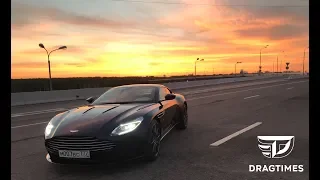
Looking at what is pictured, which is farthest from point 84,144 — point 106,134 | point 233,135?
point 233,135

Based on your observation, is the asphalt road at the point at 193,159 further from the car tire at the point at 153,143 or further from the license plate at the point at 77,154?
the license plate at the point at 77,154

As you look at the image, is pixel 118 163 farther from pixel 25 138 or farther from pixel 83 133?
pixel 25 138

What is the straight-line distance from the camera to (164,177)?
443 cm

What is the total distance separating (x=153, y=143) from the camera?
520 cm

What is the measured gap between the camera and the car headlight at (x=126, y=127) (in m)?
4.74

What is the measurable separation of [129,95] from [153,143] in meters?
1.74

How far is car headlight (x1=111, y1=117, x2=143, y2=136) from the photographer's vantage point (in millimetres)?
4742

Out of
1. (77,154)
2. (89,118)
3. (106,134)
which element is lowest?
(77,154)

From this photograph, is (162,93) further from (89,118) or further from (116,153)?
(116,153)

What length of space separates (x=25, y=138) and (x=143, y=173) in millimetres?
4502

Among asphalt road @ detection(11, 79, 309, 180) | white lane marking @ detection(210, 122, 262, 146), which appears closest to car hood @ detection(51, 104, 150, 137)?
asphalt road @ detection(11, 79, 309, 180)

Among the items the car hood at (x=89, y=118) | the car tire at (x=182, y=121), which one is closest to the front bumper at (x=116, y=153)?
the car hood at (x=89, y=118)

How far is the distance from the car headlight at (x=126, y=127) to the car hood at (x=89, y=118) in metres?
0.18
